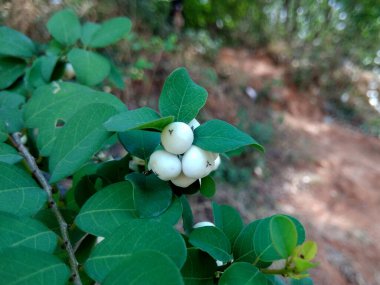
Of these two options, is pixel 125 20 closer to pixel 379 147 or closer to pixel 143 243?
pixel 143 243

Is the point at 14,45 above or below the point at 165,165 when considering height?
below

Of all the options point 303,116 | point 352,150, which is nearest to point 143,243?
point 352,150

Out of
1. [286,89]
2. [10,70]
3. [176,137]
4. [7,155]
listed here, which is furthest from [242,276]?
[286,89]

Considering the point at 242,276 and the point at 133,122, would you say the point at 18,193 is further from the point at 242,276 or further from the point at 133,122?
the point at 242,276

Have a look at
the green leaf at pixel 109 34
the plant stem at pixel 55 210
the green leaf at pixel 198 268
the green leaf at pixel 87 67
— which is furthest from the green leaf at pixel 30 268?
the green leaf at pixel 109 34

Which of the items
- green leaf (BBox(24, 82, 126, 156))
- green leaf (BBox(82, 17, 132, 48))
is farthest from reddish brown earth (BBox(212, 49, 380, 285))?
green leaf (BBox(24, 82, 126, 156))

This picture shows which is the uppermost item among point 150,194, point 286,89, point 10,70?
point 150,194
